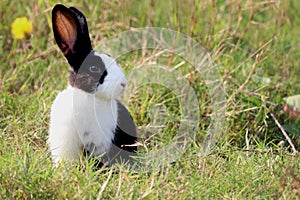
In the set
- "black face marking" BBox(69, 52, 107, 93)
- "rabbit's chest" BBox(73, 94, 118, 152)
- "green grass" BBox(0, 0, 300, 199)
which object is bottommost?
"green grass" BBox(0, 0, 300, 199)

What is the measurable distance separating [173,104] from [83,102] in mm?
1096

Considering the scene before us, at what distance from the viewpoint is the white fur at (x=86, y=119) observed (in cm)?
345

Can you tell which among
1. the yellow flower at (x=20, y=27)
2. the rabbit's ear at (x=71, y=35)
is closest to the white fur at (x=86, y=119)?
the rabbit's ear at (x=71, y=35)

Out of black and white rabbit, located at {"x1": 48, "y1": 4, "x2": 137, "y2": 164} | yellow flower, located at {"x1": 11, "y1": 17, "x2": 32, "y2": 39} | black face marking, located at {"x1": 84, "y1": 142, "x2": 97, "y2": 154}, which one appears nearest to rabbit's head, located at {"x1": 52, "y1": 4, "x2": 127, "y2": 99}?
black and white rabbit, located at {"x1": 48, "y1": 4, "x2": 137, "y2": 164}

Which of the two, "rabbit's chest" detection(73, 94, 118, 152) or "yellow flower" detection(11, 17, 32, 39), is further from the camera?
"yellow flower" detection(11, 17, 32, 39)

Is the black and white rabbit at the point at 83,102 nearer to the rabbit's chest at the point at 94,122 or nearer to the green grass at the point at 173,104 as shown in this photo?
the rabbit's chest at the point at 94,122

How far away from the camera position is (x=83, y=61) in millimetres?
3527

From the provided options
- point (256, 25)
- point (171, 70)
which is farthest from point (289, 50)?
point (171, 70)

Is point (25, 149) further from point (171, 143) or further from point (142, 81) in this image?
point (142, 81)

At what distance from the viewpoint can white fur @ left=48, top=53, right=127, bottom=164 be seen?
3.45 metres

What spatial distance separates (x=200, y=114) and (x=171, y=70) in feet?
1.34

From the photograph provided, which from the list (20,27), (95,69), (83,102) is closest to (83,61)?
(95,69)

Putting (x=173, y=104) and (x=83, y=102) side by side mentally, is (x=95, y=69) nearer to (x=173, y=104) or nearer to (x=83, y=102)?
(x=83, y=102)

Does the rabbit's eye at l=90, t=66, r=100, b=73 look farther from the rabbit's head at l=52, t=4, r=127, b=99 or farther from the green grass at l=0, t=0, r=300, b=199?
the green grass at l=0, t=0, r=300, b=199
